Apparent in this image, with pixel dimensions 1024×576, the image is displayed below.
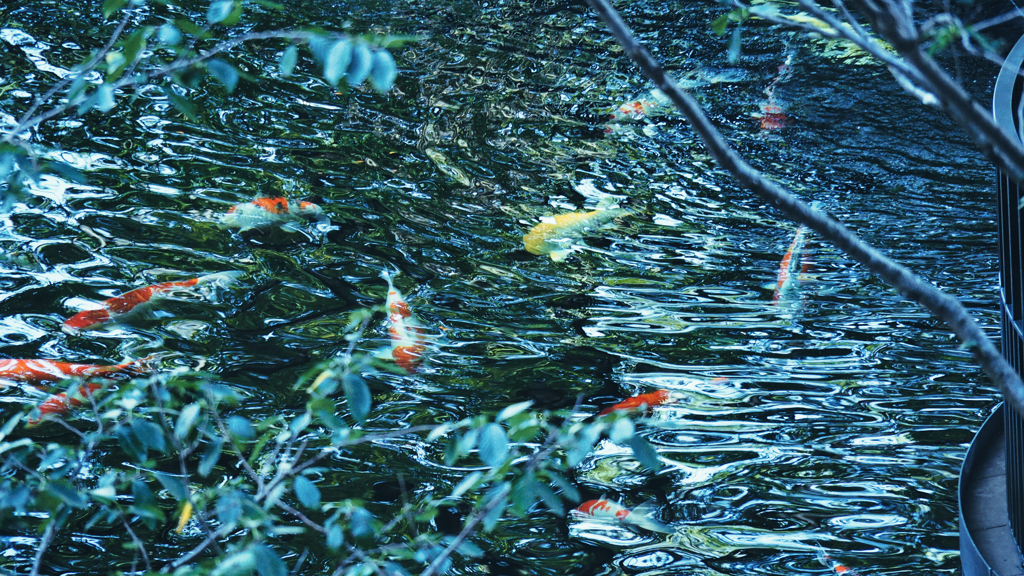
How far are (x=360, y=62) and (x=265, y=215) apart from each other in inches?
176

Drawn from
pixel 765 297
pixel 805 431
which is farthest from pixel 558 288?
pixel 805 431

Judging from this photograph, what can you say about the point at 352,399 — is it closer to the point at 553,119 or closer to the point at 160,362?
the point at 160,362

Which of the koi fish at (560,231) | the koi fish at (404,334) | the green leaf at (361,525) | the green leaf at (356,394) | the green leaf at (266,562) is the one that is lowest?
the koi fish at (404,334)

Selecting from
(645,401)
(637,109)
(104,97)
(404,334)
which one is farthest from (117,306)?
(637,109)

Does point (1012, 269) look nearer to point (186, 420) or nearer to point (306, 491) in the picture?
point (306, 491)

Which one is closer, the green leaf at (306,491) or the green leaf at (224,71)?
the green leaf at (306,491)

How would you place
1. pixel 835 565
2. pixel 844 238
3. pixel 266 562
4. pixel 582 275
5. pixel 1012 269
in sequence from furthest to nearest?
pixel 582 275 → pixel 835 565 → pixel 1012 269 → pixel 266 562 → pixel 844 238

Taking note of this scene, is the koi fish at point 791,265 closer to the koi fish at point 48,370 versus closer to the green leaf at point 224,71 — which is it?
the koi fish at point 48,370

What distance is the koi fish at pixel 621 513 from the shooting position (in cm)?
385

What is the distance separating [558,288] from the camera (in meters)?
5.47

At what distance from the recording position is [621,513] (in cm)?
390

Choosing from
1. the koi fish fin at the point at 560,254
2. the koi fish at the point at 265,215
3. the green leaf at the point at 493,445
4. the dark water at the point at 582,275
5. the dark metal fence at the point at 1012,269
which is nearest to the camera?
the green leaf at the point at 493,445

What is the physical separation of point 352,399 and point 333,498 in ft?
7.03

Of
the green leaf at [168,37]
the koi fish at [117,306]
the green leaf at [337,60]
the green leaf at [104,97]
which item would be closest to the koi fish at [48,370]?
the koi fish at [117,306]
